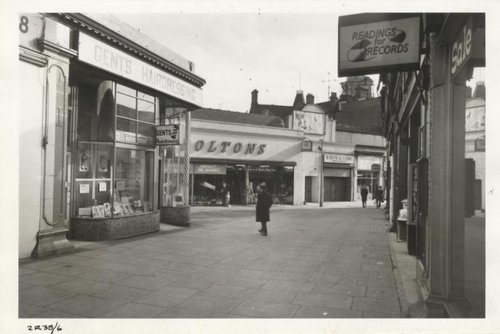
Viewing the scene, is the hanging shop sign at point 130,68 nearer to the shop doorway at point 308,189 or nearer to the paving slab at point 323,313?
the paving slab at point 323,313

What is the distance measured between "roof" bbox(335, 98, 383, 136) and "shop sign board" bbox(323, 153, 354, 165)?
8114 millimetres

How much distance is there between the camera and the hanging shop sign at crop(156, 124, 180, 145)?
11.2 meters

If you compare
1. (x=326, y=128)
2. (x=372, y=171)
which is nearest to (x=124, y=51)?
(x=326, y=128)

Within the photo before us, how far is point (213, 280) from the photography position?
19.9 feet

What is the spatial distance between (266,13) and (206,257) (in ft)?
16.5

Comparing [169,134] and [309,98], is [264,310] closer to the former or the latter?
[169,134]

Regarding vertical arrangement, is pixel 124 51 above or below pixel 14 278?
above

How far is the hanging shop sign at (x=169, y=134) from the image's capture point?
11188 mm

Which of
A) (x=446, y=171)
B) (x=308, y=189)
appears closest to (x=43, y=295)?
(x=446, y=171)

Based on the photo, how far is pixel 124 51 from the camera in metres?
9.47

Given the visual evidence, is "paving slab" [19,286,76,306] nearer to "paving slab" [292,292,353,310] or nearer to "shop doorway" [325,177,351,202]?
"paving slab" [292,292,353,310]

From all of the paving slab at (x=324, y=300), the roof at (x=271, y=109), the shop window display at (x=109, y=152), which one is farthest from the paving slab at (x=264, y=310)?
the roof at (x=271, y=109)

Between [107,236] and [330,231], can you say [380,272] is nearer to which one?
[330,231]

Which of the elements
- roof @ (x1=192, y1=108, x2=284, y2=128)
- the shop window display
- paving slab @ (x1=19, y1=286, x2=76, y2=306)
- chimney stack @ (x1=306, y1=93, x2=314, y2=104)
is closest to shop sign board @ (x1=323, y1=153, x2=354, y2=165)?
roof @ (x1=192, y1=108, x2=284, y2=128)
